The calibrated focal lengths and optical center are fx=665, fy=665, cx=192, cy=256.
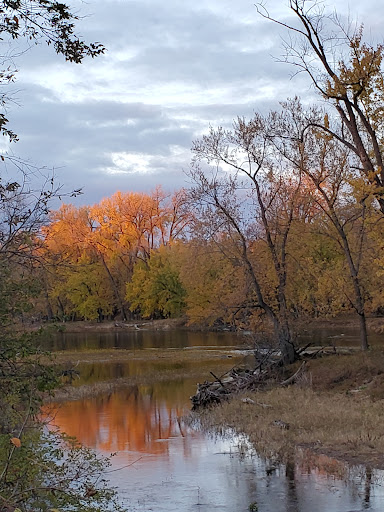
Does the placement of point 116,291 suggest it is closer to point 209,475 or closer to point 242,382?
point 242,382

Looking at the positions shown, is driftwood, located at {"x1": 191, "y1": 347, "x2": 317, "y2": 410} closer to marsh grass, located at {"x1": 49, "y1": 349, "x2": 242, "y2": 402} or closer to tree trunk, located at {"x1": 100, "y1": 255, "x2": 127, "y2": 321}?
marsh grass, located at {"x1": 49, "y1": 349, "x2": 242, "y2": 402}

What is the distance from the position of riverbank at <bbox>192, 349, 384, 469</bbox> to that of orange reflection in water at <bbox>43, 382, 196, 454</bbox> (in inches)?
57.9

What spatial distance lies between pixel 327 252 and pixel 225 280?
70.8ft

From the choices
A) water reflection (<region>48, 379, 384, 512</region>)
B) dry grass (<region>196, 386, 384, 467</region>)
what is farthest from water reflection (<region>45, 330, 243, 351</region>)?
water reflection (<region>48, 379, 384, 512</region>)

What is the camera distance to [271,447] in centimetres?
1569

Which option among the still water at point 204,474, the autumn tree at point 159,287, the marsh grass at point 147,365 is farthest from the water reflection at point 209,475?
the autumn tree at point 159,287

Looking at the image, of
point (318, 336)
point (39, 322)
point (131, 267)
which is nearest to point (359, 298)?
point (39, 322)

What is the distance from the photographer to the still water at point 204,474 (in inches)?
461

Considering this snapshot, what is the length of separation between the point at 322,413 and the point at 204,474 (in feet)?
17.7

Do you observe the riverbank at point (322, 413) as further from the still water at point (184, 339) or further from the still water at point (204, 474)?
the still water at point (184, 339)

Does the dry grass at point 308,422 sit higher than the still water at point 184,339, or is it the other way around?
the still water at point 184,339

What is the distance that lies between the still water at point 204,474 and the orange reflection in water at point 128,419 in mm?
32

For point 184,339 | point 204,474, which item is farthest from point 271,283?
point 184,339

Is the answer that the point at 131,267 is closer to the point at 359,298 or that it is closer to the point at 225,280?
the point at 225,280
